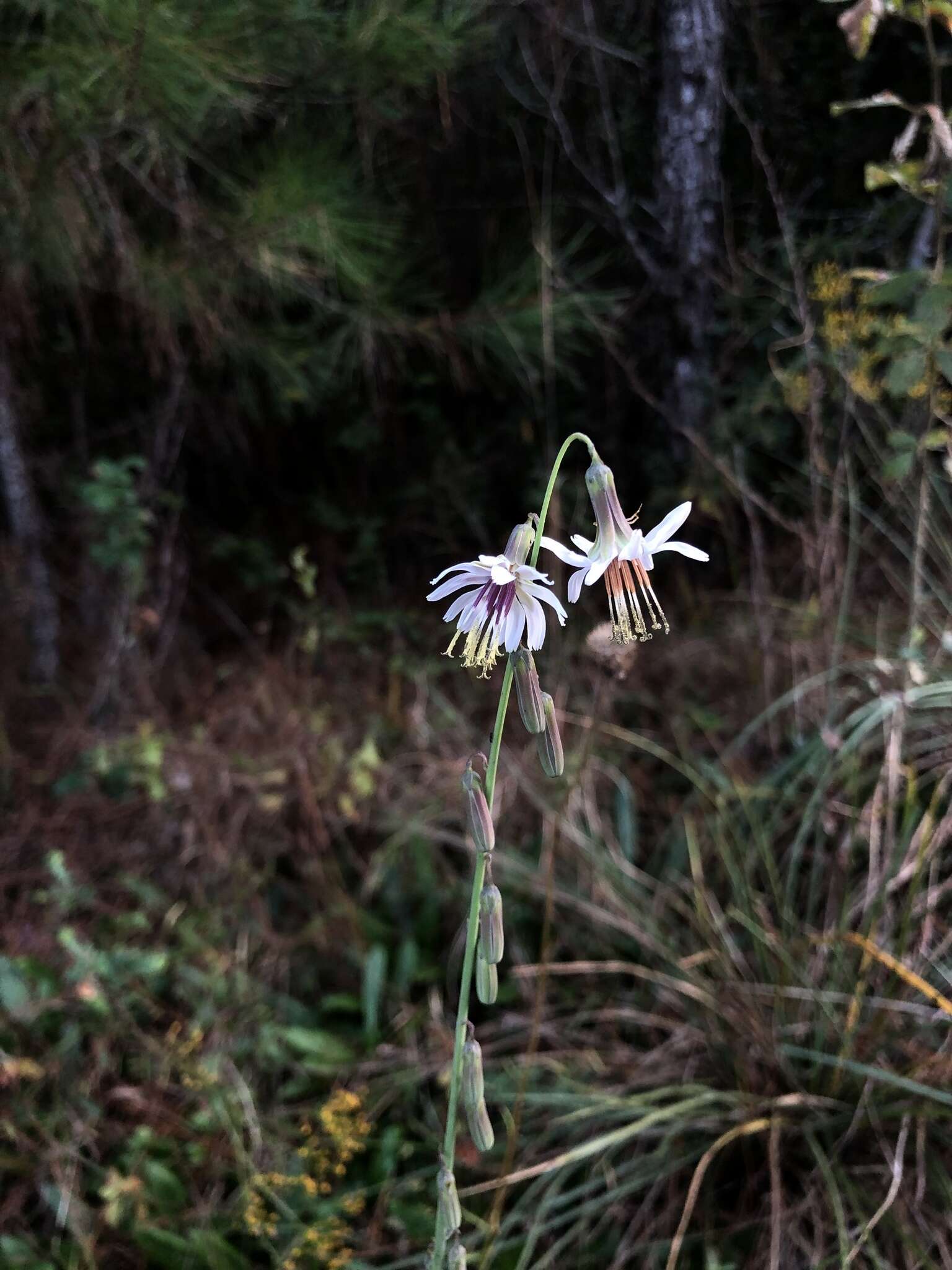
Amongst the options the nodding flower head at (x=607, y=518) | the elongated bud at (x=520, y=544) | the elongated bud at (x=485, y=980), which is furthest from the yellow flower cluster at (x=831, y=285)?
the elongated bud at (x=485, y=980)

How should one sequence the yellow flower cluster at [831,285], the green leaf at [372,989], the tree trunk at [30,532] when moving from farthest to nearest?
the tree trunk at [30,532], the yellow flower cluster at [831,285], the green leaf at [372,989]

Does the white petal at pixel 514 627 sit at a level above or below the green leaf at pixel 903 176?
below

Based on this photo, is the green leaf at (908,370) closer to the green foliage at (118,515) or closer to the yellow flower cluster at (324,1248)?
the yellow flower cluster at (324,1248)

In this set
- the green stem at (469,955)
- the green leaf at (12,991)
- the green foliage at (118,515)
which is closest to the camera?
the green stem at (469,955)

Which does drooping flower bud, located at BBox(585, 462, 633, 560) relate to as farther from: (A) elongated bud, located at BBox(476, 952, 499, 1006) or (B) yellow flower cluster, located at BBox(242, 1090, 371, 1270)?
(B) yellow flower cluster, located at BBox(242, 1090, 371, 1270)

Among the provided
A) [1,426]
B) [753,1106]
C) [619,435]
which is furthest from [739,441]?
[1,426]

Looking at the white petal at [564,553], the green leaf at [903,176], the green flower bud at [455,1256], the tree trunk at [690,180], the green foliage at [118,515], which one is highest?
the tree trunk at [690,180]

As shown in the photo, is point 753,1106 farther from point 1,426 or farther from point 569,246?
point 1,426
